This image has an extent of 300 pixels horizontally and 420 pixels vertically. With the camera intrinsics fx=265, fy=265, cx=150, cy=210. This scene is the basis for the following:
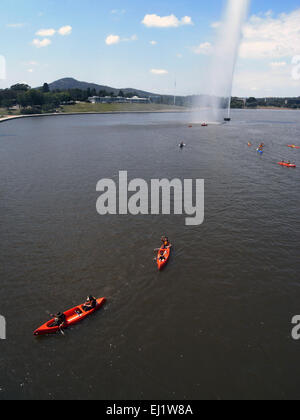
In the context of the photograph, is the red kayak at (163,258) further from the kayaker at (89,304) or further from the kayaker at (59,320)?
the kayaker at (59,320)

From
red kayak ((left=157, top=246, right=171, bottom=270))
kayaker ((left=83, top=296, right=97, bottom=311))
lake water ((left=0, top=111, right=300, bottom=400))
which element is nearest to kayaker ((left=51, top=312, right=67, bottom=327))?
lake water ((left=0, top=111, right=300, bottom=400))

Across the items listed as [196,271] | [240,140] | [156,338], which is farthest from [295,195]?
[240,140]

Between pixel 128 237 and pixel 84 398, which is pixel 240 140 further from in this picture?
pixel 84 398

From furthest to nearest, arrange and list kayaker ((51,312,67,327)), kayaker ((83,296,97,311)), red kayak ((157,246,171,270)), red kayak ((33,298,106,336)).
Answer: red kayak ((157,246,171,270)) → kayaker ((83,296,97,311)) → kayaker ((51,312,67,327)) → red kayak ((33,298,106,336))

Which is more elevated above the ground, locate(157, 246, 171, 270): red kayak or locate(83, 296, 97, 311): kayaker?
locate(157, 246, 171, 270): red kayak

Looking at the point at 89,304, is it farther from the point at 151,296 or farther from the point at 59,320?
the point at 151,296

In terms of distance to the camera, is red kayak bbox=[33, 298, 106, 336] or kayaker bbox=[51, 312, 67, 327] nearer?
red kayak bbox=[33, 298, 106, 336]

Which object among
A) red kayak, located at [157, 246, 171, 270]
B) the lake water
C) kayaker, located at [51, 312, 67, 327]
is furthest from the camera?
red kayak, located at [157, 246, 171, 270]

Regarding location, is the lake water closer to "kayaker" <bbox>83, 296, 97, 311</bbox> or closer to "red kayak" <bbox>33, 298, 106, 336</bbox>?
"red kayak" <bbox>33, 298, 106, 336</bbox>
